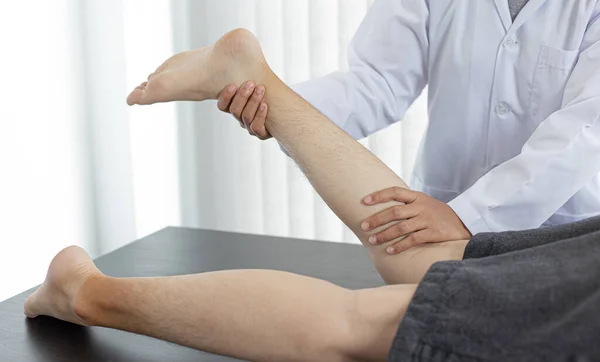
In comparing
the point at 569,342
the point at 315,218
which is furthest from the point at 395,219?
the point at 315,218

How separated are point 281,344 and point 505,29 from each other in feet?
3.27

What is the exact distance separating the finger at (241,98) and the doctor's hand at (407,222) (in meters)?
0.34

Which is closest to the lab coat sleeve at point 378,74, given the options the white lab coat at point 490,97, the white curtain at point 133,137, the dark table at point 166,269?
the white lab coat at point 490,97

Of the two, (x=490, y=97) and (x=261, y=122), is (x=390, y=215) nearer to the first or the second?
(x=261, y=122)

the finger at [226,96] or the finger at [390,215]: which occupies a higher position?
the finger at [226,96]

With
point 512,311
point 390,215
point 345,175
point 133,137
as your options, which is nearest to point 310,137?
point 345,175

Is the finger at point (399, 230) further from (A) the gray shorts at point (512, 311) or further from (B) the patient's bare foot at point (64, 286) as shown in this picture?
(B) the patient's bare foot at point (64, 286)

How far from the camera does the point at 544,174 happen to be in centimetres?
163

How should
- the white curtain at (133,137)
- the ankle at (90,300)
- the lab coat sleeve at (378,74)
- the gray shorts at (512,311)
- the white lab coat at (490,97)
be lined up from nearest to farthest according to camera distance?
the gray shorts at (512,311) → the ankle at (90,300) → the white lab coat at (490,97) → the lab coat sleeve at (378,74) → the white curtain at (133,137)

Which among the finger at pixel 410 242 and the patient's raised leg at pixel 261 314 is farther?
the finger at pixel 410 242

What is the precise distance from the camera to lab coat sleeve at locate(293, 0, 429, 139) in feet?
6.39

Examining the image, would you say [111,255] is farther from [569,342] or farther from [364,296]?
[569,342]

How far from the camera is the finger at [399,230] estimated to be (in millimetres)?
1536

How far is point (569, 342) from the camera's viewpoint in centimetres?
106
